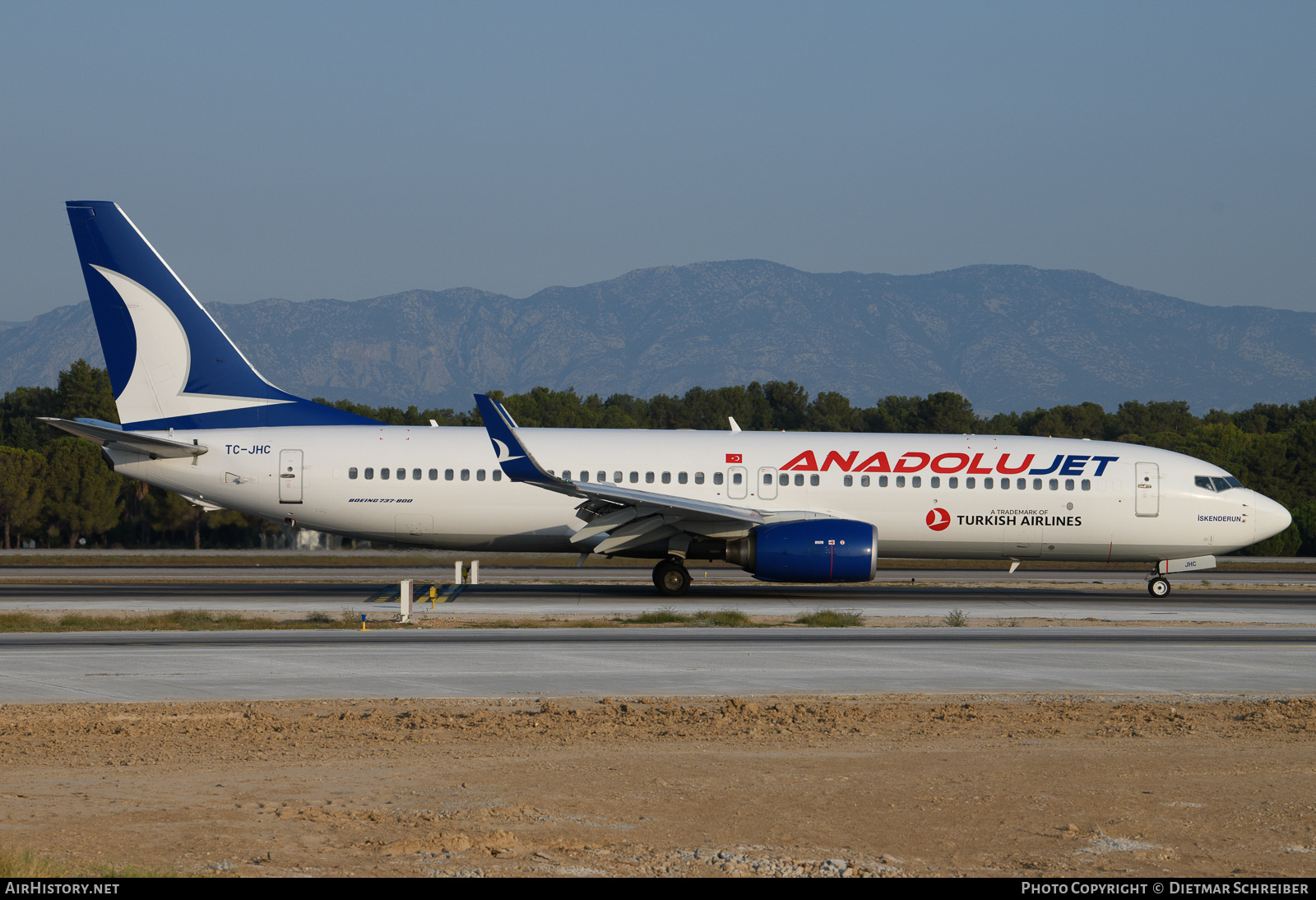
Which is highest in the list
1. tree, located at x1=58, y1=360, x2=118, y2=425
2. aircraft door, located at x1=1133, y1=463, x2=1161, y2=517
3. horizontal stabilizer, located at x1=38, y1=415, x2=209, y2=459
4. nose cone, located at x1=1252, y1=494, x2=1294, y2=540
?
tree, located at x1=58, y1=360, x2=118, y2=425

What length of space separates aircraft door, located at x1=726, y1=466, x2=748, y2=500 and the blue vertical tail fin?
381 inches

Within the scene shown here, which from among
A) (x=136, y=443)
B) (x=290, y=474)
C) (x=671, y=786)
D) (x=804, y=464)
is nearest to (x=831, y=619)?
(x=804, y=464)

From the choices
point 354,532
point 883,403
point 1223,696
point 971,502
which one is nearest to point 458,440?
point 354,532

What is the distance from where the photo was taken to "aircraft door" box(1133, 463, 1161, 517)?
28.3m

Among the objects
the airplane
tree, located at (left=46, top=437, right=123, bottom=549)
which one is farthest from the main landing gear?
tree, located at (left=46, top=437, right=123, bottom=549)

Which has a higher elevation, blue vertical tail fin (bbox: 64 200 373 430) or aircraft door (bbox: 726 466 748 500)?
blue vertical tail fin (bbox: 64 200 373 430)

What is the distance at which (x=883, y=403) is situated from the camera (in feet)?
322

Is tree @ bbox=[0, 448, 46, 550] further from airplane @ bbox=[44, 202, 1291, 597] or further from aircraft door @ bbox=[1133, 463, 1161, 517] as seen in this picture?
aircraft door @ bbox=[1133, 463, 1161, 517]

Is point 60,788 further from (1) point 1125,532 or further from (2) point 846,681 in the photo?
(1) point 1125,532

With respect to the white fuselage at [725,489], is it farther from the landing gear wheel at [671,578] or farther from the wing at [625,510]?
the landing gear wheel at [671,578]

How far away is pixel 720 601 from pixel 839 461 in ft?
14.4

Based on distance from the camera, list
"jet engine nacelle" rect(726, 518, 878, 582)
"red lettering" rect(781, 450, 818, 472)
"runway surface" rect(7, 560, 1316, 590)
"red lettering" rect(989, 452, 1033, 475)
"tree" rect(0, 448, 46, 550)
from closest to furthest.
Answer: "jet engine nacelle" rect(726, 518, 878, 582) → "red lettering" rect(781, 450, 818, 472) → "red lettering" rect(989, 452, 1033, 475) → "runway surface" rect(7, 560, 1316, 590) → "tree" rect(0, 448, 46, 550)

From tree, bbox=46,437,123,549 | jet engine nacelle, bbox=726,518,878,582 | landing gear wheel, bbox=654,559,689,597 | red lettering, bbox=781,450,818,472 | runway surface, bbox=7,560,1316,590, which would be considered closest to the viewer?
jet engine nacelle, bbox=726,518,878,582

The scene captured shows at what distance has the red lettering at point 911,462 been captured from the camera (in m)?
27.9
